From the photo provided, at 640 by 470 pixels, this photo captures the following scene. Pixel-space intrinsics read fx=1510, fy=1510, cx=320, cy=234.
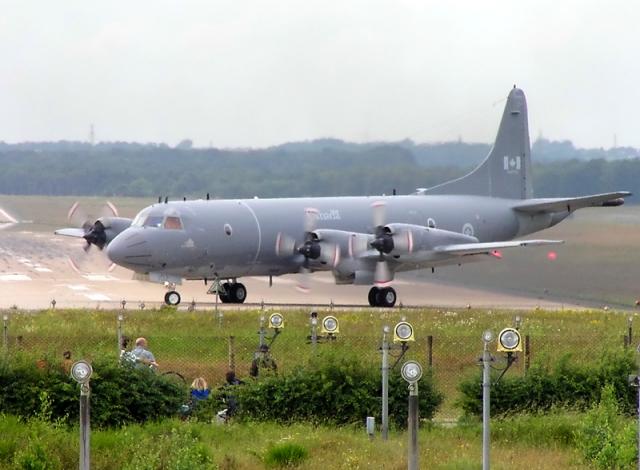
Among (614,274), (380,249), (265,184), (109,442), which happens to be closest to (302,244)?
(380,249)

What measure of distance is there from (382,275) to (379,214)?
2.66 meters

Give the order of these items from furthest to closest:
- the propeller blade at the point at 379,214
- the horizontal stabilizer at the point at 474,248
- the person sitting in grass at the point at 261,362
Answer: the propeller blade at the point at 379,214
the horizontal stabilizer at the point at 474,248
the person sitting in grass at the point at 261,362

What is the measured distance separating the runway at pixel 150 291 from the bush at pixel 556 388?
21.1 metres

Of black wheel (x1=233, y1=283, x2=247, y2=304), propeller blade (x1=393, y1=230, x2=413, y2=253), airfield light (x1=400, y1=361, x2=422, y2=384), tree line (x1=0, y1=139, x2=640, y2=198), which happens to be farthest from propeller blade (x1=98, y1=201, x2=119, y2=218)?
airfield light (x1=400, y1=361, x2=422, y2=384)

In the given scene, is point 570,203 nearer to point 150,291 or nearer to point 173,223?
point 173,223

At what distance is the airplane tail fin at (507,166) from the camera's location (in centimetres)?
5131

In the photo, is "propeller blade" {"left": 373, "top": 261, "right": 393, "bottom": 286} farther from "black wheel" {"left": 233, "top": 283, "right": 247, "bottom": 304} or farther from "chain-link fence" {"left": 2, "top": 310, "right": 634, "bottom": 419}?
"chain-link fence" {"left": 2, "top": 310, "right": 634, "bottom": 419}

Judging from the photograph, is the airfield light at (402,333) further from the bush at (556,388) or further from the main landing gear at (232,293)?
the main landing gear at (232,293)

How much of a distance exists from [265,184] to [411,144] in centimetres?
600

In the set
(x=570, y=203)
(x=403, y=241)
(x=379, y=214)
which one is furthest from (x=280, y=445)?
(x=570, y=203)

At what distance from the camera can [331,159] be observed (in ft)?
192

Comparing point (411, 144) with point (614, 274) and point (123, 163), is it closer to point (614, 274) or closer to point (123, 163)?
point (614, 274)

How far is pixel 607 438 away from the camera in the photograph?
1892 cm

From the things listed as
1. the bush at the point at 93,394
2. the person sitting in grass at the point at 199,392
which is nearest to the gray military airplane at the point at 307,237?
the person sitting in grass at the point at 199,392
